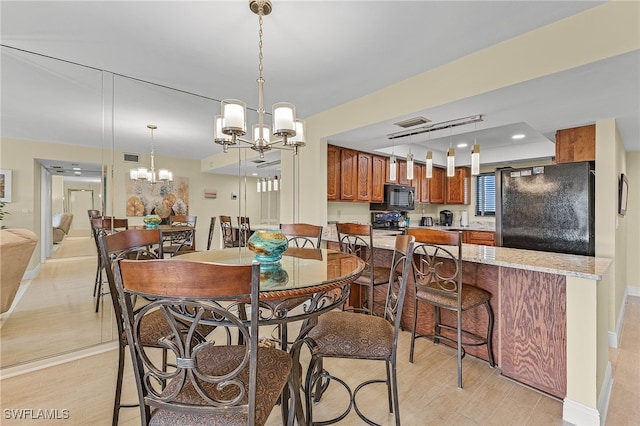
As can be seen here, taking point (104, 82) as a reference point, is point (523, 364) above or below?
below

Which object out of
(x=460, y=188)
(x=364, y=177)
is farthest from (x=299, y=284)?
(x=460, y=188)

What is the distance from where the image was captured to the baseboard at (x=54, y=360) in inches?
82.1

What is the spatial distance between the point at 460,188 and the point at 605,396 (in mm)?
4723


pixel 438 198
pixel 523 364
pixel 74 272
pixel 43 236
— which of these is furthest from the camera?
pixel 438 198

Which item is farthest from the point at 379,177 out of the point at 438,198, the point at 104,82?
the point at 104,82

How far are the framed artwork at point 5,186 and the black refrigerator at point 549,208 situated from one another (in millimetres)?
4509

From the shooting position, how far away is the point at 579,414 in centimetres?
158

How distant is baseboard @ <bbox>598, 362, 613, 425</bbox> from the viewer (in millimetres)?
1624

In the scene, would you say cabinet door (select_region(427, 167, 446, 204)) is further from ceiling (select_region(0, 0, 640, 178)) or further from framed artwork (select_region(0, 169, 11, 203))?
framed artwork (select_region(0, 169, 11, 203))

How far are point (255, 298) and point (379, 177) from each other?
4.28 m

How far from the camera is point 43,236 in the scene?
8.34 ft

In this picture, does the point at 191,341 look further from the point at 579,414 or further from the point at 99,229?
the point at 99,229

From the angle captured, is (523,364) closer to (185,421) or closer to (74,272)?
(185,421)

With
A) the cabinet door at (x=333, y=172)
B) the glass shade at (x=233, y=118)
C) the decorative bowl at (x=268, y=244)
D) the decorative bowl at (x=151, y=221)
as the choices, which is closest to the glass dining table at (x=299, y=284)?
the decorative bowl at (x=268, y=244)
